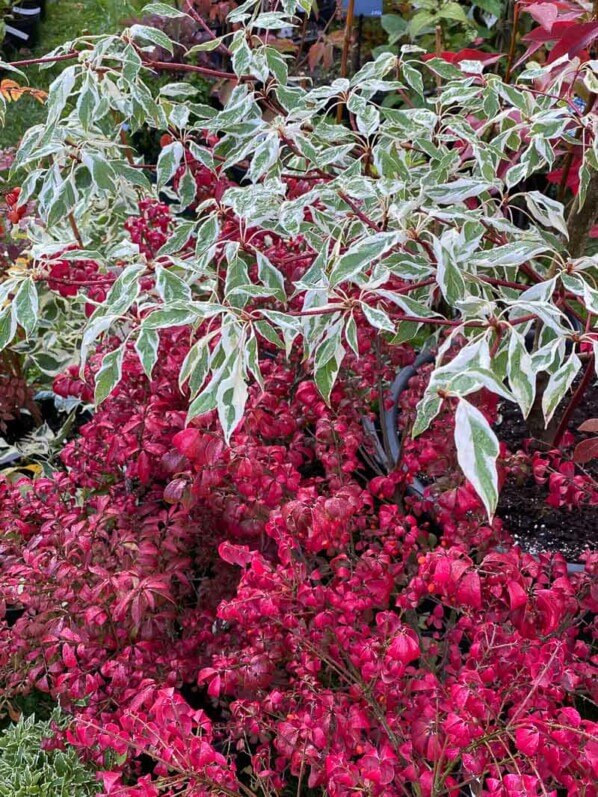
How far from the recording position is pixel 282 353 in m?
1.96

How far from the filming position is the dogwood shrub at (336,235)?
3.99 feet

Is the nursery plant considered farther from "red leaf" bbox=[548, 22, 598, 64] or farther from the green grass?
the green grass

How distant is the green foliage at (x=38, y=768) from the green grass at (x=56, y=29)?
3.29m

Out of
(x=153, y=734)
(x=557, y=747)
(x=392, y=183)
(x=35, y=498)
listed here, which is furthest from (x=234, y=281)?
(x=557, y=747)

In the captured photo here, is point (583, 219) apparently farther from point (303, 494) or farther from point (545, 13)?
point (303, 494)

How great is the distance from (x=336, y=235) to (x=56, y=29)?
16.5ft

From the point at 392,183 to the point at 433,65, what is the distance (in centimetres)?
53

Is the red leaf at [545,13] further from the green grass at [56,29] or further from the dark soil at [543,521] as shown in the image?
the green grass at [56,29]

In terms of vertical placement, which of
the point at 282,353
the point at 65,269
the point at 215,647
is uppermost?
the point at 65,269

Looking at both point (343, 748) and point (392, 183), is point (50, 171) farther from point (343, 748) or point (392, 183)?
point (343, 748)

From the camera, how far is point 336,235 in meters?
1.58

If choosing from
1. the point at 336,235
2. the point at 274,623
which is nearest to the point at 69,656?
the point at 274,623

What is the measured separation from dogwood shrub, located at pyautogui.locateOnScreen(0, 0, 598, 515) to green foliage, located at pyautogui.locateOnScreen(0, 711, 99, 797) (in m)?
0.71

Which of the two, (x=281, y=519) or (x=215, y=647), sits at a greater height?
(x=281, y=519)
